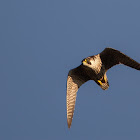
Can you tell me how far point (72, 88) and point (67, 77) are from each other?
21.7 inches

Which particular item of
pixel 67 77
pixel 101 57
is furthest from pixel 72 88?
pixel 101 57

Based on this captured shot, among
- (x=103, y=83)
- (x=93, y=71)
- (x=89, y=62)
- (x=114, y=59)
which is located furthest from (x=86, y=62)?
(x=103, y=83)

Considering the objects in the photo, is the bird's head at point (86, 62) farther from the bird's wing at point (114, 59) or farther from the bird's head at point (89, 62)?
the bird's wing at point (114, 59)

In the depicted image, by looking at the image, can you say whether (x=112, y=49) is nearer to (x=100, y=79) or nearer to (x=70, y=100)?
(x=100, y=79)

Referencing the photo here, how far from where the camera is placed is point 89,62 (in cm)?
1828

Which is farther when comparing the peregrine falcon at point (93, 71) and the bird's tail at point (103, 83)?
the bird's tail at point (103, 83)

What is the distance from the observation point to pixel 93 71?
18469 millimetres

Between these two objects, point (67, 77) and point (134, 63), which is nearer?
point (134, 63)

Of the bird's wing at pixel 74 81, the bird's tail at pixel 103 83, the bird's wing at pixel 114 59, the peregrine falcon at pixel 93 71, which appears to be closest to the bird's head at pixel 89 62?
the peregrine falcon at pixel 93 71

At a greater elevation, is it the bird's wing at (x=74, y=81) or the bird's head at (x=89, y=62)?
the bird's head at (x=89, y=62)

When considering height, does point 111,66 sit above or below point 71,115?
above

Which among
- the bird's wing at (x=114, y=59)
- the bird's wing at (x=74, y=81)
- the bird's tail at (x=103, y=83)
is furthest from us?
the bird's tail at (x=103, y=83)

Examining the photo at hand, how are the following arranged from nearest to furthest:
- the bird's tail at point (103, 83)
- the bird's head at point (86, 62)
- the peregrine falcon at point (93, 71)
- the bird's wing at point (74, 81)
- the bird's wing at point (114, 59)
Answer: the bird's wing at point (114, 59) → the peregrine falcon at point (93, 71) → the bird's head at point (86, 62) → the bird's wing at point (74, 81) → the bird's tail at point (103, 83)

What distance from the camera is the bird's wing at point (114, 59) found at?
17438 millimetres
